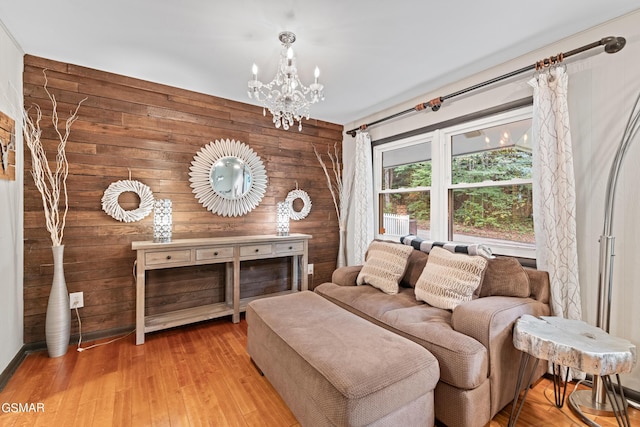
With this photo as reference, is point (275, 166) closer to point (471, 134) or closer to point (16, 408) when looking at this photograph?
Answer: point (471, 134)

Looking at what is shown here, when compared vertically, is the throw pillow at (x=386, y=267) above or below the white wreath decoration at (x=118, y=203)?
below

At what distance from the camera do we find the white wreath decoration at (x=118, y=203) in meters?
2.57

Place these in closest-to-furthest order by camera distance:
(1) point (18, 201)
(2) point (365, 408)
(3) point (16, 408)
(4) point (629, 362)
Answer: (2) point (365, 408) → (4) point (629, 362) → (3) point (16, 408) → (1) point (18, 201)

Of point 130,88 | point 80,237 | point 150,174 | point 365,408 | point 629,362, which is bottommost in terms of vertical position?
point 365,408

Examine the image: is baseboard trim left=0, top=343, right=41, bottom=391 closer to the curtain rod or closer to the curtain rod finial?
the curtain rod

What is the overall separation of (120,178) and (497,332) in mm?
3146

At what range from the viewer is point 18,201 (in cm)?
220

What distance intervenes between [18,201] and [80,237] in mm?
479

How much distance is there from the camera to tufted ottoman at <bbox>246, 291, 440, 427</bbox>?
120 cm

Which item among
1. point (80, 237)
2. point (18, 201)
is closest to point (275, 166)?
point (80, 237)

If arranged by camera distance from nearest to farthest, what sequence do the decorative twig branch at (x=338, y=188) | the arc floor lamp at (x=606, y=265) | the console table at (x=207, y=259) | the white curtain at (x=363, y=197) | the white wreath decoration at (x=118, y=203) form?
the arc floor lamp at (x=606, y=265), the console table at (x=207, y=259), the white wreath decoration at (x=118, y=203), the white curtain at (x=363, y=197), the decorative twig branch at (x=338, y=188)

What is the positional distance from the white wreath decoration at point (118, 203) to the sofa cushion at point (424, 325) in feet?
5.94

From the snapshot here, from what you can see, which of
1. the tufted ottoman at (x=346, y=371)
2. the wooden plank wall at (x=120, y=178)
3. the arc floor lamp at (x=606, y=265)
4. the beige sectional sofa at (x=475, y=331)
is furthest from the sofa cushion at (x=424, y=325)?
the wooden plank wall at (x=120, y=178)

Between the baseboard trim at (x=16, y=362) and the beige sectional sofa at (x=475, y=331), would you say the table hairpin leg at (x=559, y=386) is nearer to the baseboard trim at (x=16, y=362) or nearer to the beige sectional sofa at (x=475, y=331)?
the beige sectional sofa at (x=475, y=331)
